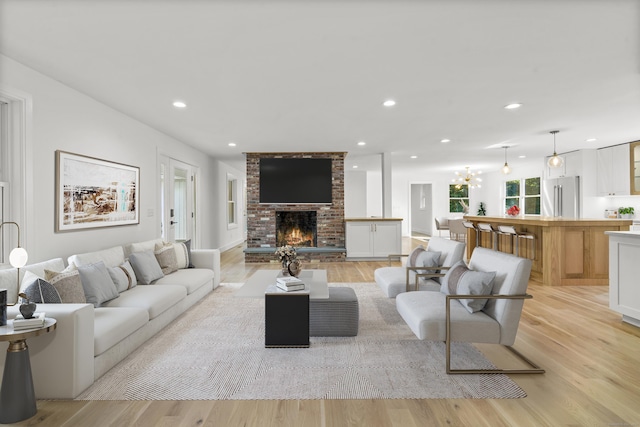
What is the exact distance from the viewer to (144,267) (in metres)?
3.90

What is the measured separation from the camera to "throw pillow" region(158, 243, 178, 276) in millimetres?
4379

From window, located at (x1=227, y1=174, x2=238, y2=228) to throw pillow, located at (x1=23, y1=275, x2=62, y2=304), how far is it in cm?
733

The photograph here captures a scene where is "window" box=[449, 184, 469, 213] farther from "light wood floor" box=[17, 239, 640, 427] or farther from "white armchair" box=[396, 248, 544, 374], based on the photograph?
"white armchair" box=[396, 248, 544, 374]

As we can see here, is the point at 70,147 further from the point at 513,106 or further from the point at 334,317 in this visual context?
the point at 513,106

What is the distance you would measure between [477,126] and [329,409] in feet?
15.8

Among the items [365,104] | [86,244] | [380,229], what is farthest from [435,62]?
[380,229]

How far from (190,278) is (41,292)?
1894mm

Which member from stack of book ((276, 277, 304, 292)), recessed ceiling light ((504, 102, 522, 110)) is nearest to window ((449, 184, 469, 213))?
recessed ceiling light ((504, 102, 522, 110))

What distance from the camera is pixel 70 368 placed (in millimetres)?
2203

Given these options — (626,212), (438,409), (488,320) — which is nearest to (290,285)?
(438,409)

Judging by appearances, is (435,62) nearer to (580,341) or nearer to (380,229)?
(580,341)

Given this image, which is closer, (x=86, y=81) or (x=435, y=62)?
(x=435, y=62)

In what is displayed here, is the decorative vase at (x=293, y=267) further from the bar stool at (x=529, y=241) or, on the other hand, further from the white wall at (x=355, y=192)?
the white wall at (x=355, y=192)

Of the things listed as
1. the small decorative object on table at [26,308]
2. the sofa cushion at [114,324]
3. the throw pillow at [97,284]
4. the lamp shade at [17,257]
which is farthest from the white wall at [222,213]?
the small decorative object on table at [26,308]
